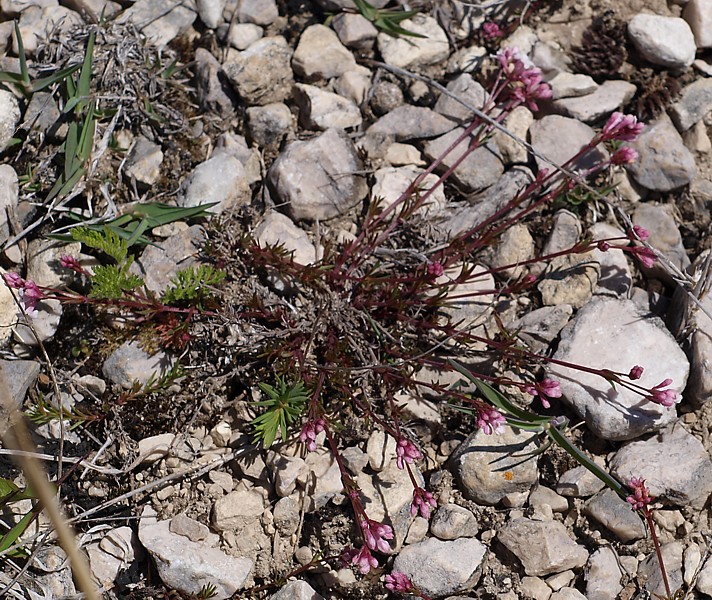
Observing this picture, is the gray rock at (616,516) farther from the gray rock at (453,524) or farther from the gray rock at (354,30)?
A: the gray rock at (354,30)

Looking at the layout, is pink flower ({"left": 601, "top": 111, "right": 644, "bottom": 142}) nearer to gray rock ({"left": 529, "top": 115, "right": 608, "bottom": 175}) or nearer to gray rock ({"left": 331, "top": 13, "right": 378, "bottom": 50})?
gray rock ({"left": 529, "top": 115, "right": 608, "bottom": 175})

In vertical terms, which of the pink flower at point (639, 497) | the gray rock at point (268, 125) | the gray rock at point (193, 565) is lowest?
the gray rock at point (193, 565)

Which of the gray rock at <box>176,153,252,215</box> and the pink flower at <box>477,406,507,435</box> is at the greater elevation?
the gray rock at <box>176,153,252,215</box>

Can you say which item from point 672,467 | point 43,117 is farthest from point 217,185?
point 672,467

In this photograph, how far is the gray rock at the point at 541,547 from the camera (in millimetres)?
3920

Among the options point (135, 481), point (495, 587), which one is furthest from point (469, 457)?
point (135, 481)

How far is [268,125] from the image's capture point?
198 inches

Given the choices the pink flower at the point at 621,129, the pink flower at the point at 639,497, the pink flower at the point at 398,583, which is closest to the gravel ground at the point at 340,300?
the pink flower at the point at 398,583

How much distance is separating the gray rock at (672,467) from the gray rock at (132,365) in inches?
115

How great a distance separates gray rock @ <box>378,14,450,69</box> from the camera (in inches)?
206

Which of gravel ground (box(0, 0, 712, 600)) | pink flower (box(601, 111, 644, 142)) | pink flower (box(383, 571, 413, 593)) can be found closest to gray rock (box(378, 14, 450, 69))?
gravel ground (box(0, 0, 712, 600))

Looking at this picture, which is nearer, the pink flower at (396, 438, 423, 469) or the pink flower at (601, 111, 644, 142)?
the pink flower at (396, 438, 423, 469)

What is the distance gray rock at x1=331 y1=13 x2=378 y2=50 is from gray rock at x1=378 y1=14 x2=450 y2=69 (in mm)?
91

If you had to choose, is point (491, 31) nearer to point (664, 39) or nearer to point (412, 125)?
point (412, 125)
